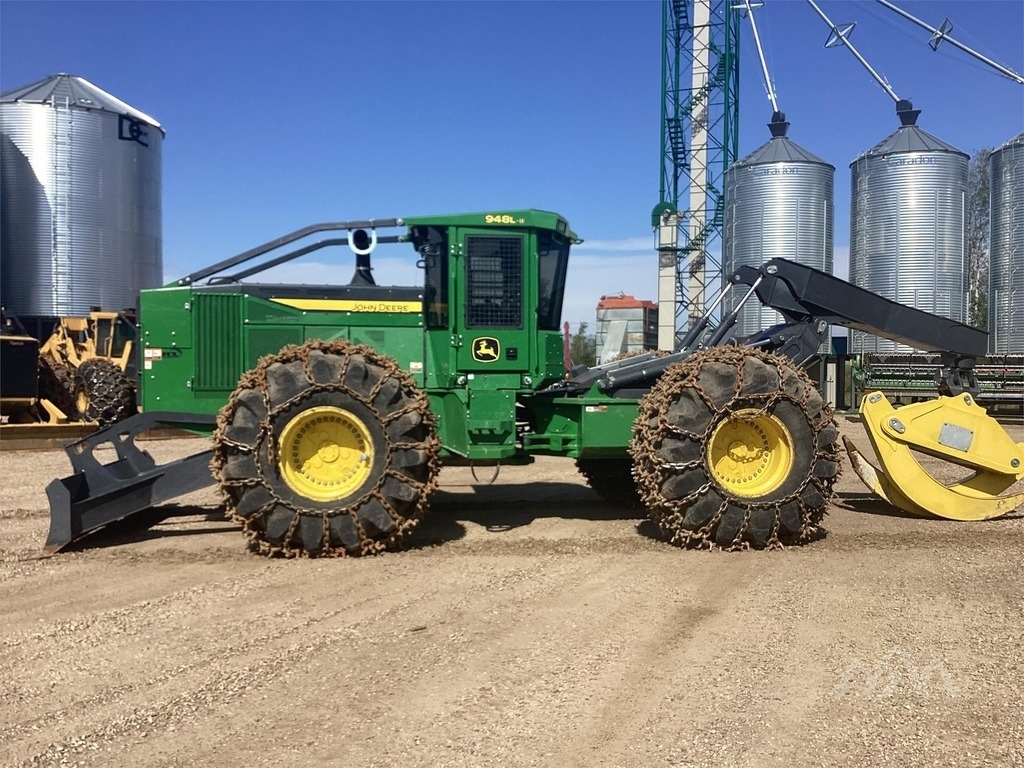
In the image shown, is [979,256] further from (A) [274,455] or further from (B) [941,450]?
(A) [274,455]

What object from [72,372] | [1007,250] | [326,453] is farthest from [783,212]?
[72,372]

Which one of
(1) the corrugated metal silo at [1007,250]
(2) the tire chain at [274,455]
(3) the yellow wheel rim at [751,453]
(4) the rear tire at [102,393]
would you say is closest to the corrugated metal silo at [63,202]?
(4) the rear tire at [102,393]

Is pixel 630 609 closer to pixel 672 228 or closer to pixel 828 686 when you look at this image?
pixel 828 686

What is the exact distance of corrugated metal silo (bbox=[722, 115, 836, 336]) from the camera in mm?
20141

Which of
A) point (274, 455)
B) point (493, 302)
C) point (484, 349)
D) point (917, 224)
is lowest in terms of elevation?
point (274, 455)

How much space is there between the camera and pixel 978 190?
29.6m

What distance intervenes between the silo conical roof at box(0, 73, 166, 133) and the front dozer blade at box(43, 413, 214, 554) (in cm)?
1607

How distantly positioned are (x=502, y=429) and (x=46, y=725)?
14.5 ft

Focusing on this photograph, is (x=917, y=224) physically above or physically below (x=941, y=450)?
above

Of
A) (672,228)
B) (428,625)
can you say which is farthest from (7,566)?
(672,228)

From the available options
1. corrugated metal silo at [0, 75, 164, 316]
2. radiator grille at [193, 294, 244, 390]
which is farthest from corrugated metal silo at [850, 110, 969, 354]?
corrugated metal silo at [0, 75, 164, 316]

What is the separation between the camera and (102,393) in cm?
1706

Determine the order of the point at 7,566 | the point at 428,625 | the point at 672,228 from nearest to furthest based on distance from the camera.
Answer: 1. the point at 428,625
2. the point at 7,566
3. the point at 672,228

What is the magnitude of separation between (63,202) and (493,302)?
16.5 meters
